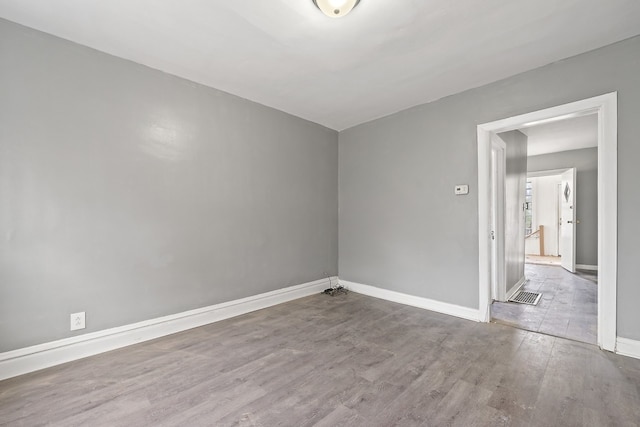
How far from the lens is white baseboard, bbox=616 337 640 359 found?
7.23ft

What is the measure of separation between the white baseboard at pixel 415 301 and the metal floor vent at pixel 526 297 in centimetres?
123

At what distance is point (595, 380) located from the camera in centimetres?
194

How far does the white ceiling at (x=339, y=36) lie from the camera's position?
1892 millimetres

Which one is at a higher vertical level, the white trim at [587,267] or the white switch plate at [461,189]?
the white switch plate at [461,189]

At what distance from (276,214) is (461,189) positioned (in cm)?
226

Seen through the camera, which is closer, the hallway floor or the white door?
the hallway floor

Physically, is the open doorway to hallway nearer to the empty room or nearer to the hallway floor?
the hallway floor

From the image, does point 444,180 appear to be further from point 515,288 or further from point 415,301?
point 515,288

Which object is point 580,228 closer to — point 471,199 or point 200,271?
point 471,199

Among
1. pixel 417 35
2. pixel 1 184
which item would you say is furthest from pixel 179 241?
pixel 417 35

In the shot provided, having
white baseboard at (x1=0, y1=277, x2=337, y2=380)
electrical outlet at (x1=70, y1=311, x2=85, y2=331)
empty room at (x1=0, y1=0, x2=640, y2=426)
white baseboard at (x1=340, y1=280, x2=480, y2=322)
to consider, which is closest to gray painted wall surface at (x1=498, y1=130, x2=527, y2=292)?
empty room at (x1=0, y1=0, x2=640, y2=426)

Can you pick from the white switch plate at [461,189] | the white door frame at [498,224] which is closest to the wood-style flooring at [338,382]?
the white door frame at [498,224]

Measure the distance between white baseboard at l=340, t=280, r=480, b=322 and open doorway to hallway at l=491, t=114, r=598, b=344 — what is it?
302 millimetres

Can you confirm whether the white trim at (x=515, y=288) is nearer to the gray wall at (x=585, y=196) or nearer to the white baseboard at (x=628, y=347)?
the white baseboard at (x=628, y=347)
